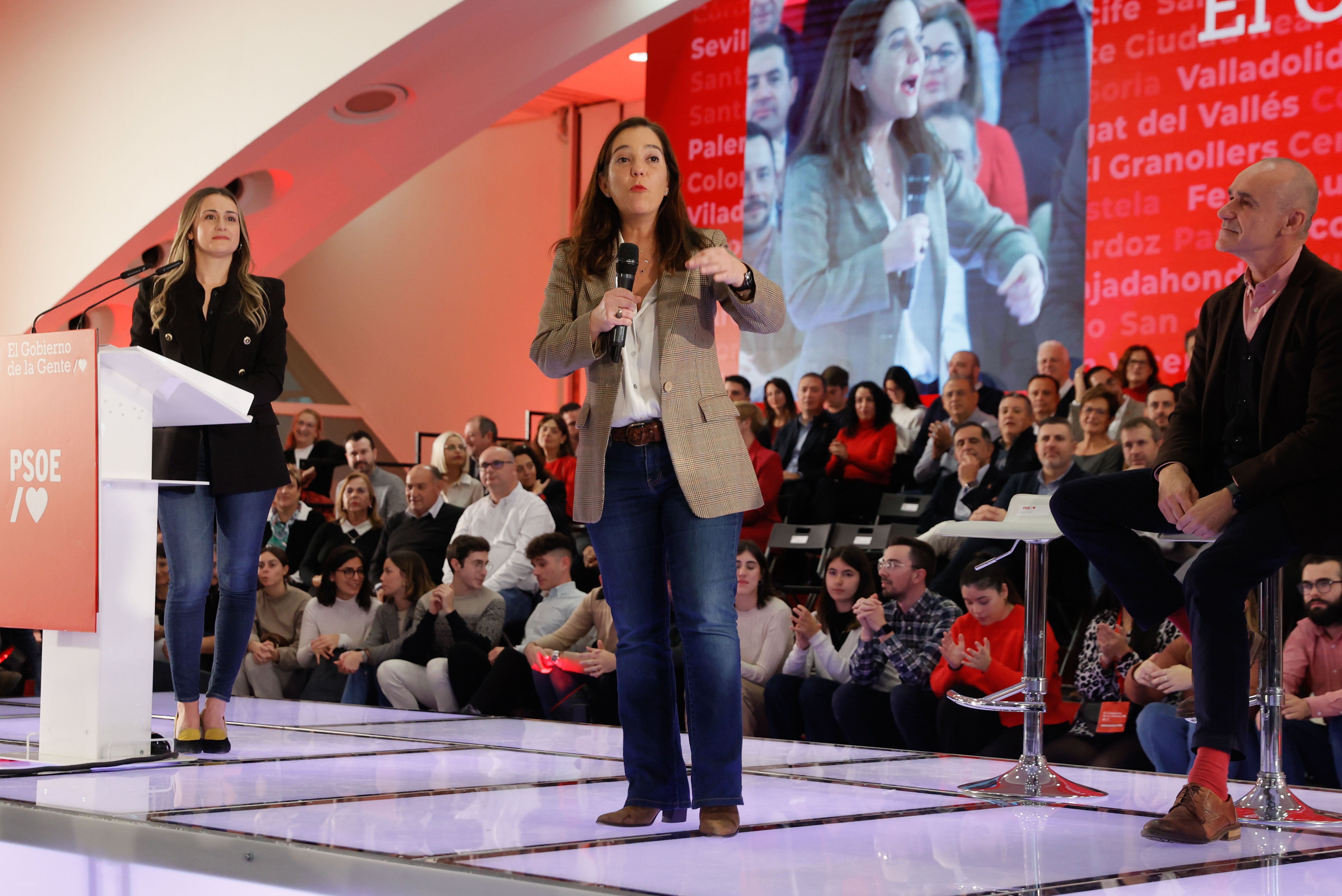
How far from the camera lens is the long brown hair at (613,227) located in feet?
7.92

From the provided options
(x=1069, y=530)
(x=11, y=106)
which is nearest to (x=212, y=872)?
(x=1069, y=530)

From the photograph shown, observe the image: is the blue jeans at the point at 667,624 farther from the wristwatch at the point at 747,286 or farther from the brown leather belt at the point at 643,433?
the wristwatch at the point at 747,286

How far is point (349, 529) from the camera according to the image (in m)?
6.86

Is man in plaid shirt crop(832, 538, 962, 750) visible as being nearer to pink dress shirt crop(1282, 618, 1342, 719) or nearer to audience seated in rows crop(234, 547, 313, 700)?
pink dress shirt crop(1282, 618, 1342, 719)

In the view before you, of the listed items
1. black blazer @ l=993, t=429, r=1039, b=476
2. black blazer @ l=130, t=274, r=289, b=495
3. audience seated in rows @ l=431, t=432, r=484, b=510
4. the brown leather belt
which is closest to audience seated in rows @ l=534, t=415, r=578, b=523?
audience seated in rows @ l=431, t=432, r=484, b=510

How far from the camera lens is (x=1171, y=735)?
12.2 ft

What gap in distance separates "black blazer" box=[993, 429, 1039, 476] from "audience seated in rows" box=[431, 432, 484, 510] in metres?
2.76

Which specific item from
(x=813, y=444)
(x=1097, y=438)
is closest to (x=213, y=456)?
(x=1097, y=438)

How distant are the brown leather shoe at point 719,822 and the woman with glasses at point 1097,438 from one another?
3.32m

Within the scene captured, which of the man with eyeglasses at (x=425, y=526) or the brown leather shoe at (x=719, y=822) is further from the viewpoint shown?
the man with eyeglasses at (x=425, y=526)

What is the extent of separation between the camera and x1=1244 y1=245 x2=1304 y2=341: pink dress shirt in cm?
250

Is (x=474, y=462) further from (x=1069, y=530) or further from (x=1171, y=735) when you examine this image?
(x=1069, y=530)

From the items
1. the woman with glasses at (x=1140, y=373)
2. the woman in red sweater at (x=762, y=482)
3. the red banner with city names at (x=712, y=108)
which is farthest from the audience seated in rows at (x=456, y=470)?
the woman with glasses at (x=1140, y=373)

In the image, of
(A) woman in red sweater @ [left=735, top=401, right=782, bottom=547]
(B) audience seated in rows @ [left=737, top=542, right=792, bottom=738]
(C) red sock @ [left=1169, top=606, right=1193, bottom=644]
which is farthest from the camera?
(A) woman in red sweater @ [left=735, top=401, right=782, bottom=547]
